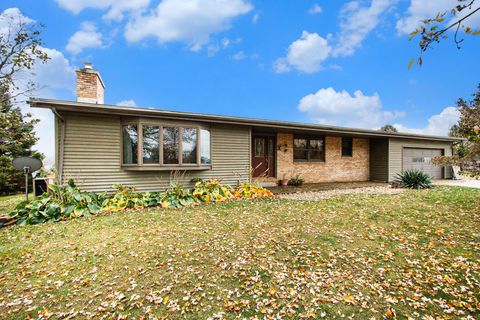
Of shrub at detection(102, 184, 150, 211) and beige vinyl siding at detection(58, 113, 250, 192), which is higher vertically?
beige vinyl siding at detection(58, 113, 250, 192)

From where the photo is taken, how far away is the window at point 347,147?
522 inches

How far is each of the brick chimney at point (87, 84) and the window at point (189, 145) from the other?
3388 mm

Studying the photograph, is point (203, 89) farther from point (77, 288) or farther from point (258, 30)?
point (77, 288)

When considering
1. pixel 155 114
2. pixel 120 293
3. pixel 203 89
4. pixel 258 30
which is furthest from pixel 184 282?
pixel 203 89

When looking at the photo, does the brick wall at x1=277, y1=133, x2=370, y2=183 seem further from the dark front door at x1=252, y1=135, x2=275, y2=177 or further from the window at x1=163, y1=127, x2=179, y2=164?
the window at x1=163, y1=127, x2=179, y2=164

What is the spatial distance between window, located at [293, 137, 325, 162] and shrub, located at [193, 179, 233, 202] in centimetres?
562

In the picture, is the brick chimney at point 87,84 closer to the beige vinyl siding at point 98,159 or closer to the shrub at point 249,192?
the beige vinyl siding at point 98,159

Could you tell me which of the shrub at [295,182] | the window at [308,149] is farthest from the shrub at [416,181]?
the shrub at [295,182]

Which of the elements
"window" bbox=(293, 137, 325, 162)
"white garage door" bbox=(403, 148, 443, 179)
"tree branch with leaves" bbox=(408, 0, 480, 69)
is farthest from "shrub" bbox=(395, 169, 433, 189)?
"tree branch with leaves" bbox=(408, 0, 480, 69)

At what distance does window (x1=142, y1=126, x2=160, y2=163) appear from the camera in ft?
23.9

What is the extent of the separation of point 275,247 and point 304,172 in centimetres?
882

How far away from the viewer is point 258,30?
39.4 ft

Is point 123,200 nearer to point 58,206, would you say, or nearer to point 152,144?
point 58,206

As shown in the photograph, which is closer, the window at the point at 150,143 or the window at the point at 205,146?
the window at the point at 150,143
